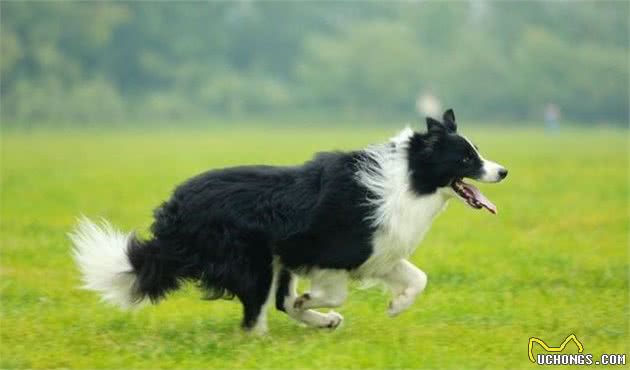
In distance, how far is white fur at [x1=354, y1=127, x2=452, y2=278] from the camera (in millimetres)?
7570

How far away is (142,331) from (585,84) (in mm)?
50809

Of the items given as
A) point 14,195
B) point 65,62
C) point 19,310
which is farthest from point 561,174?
point 65,62

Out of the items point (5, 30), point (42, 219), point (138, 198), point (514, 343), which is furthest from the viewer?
point (5, 30)

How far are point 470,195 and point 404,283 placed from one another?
77 cm

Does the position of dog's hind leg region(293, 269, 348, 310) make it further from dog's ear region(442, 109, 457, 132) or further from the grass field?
dog's ear region(442, 109, 457, 132)

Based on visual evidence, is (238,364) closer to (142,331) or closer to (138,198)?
(142,331)

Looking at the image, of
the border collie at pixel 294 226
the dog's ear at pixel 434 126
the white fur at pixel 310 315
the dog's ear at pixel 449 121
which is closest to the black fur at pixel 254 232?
the border collie at pixel 294 226

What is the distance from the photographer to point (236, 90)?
62031 millimetres

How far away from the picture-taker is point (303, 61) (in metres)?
66.3

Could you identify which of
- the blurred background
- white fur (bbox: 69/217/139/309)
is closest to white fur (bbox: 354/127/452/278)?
white fur (bbox: 69/217/139/309)

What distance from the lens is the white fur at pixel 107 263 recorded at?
7695mm

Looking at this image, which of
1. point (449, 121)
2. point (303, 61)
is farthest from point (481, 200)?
point (303, 61)

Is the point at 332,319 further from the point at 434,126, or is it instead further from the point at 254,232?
the point at 434,126

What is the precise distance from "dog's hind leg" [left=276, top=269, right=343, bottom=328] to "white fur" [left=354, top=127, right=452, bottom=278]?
0.41m
